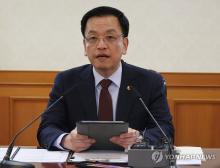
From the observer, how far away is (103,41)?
2266 mm

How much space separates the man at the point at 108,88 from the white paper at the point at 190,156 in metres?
0.24

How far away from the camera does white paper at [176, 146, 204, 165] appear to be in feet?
5.87

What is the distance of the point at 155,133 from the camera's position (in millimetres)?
2176

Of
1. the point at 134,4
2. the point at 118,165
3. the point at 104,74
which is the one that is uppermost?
the point at 134,4

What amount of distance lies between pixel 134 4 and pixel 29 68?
1.05m

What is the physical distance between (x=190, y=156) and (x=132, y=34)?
196cm

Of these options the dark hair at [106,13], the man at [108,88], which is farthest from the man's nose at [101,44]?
the dark hair at [106,13]

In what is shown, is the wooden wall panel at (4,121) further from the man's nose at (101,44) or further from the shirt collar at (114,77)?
the man's nose at (101,44)

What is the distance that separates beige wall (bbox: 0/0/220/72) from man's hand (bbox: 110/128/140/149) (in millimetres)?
1803

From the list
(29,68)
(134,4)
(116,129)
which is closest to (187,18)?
(134,4)

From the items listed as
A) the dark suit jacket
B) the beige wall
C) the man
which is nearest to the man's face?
the man

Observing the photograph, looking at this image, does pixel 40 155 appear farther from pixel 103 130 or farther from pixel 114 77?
pixel 114 77

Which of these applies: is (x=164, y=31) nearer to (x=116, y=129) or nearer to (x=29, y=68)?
(x=29, y=68)

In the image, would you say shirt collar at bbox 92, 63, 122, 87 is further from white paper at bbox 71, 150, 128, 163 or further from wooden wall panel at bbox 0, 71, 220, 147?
wooden wall panel at bbox 0, 71, 220, 147
